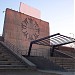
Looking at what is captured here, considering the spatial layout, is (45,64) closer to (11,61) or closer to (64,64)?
(64,64)

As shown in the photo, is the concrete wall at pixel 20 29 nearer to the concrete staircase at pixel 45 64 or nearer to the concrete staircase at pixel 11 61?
the concrete staircase at pixel 11 61

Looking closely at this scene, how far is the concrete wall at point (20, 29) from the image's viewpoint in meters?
21.6

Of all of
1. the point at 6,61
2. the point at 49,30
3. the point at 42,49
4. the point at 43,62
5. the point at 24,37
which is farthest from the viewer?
the point at 49,30

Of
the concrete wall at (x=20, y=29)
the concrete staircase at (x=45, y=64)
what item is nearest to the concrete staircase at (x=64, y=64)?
the concrete staircase at (x=45, y=64)

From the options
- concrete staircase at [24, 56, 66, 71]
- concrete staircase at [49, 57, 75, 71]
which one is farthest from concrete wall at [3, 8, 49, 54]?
concrete staircase at [49, 57, 75, 71]

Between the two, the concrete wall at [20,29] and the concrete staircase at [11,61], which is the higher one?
the concrete wall at [20,29]

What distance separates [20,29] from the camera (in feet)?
75.5

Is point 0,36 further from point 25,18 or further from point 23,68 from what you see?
point 23,68

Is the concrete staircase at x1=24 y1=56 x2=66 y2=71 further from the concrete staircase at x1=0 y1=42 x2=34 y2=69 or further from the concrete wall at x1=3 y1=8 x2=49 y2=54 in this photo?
the concrete wall at x1=3 y1=8 x2=49 y2=54

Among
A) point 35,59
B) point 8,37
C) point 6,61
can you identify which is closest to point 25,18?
point 8,37

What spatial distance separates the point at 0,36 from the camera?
21.0 m

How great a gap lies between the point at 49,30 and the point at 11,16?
329 inches

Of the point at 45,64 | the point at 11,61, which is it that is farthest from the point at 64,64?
the point at 11,61

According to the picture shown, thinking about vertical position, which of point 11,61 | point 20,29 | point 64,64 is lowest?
point 64,64
